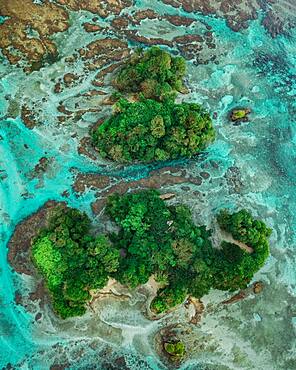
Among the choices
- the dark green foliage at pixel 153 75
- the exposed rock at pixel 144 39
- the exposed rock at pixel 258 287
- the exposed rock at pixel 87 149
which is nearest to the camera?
the exposed rock at pixel 258 287

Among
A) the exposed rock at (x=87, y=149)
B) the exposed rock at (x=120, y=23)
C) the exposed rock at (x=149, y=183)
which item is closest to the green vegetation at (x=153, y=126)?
the exposed rock at (x=87, y=149)

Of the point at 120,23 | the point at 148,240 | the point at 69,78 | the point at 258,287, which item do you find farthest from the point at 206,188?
the point at 120,23

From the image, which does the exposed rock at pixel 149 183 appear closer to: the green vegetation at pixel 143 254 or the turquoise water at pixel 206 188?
the turquoise water at pixel 206 188

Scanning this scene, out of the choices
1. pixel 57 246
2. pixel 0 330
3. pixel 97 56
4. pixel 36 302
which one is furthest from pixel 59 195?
pixel 97 56

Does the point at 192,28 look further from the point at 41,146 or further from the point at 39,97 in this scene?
the point at 41,146

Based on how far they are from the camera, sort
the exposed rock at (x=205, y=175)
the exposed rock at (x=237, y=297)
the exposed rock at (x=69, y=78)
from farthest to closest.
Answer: the exposed rock at (x=69, y=78), the exposed rock at (x=205, y=175), the exposed rock at (x=237, y=297)

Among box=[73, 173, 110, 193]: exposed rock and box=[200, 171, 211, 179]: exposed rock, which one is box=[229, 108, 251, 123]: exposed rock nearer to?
box=[200, 171, 211, 179]: exposed rock

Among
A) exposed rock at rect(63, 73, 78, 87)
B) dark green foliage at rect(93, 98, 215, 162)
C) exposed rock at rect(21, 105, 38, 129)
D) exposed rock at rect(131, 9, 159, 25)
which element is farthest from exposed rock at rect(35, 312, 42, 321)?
exposed rock at rect(131, 9, 159, 25)
